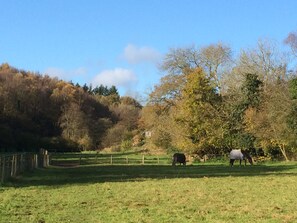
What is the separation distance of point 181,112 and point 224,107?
465 cm

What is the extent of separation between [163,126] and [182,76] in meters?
7.01

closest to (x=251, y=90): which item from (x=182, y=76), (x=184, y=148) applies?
(x=184, y=148)

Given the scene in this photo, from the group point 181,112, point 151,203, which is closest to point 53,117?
point 181,112

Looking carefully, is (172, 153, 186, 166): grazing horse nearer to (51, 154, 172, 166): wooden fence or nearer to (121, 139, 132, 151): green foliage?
(51, 154, 172, 166): wooden fence

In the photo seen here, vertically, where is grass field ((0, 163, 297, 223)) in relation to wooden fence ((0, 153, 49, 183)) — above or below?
below

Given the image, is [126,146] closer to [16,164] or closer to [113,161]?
[113,161]

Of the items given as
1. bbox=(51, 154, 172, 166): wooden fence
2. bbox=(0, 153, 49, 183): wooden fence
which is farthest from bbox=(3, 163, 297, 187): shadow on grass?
bbox=(51, 154, 172, 166): wooden fence

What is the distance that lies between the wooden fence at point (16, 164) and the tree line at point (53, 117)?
35901 mm

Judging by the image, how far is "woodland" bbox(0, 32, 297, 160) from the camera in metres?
41.3

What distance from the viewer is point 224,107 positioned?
155 ft

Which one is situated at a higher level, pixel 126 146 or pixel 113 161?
pixel 126 146

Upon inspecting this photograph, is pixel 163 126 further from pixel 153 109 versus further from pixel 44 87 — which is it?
pixel 44 87

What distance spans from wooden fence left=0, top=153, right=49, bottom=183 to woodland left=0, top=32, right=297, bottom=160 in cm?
1802

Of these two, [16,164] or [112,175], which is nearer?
[16,164]
